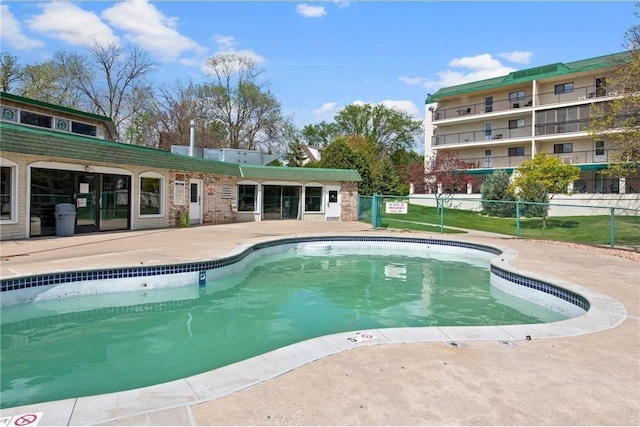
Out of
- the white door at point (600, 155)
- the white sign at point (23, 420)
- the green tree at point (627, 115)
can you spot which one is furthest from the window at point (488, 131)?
the white sign at point (23, 420)

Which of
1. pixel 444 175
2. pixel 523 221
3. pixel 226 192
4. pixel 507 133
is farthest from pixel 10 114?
pixel 507 133

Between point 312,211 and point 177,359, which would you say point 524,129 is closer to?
point 312,211

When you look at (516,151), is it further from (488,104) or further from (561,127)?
(488,104)

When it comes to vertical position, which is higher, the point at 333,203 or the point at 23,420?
the point at 333,203

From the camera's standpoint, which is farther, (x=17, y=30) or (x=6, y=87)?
(x=6, y=87)

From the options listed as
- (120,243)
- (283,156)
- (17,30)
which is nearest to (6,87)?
(17,30)

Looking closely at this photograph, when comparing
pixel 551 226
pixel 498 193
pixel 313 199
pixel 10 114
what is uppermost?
pixel 10 114

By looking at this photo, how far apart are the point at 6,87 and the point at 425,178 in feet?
100

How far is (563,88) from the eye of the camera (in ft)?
96.8

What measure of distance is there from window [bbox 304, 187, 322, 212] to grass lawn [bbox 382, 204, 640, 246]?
3.88 metres

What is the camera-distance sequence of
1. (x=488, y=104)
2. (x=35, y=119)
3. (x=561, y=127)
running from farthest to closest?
(x=488, y=104), (x=561, y=127), (x=35, y=119)

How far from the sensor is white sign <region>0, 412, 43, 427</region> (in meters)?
2.43

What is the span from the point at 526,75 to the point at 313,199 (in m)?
21.8

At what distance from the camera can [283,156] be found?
3959cm
